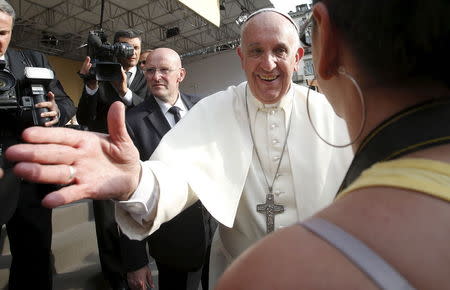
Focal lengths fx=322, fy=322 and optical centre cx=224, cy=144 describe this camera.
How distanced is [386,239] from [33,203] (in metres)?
2.34

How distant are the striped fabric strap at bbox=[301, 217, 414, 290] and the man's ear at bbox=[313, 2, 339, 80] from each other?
1.36 feet

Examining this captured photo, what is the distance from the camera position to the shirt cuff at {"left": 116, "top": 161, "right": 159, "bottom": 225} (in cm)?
117

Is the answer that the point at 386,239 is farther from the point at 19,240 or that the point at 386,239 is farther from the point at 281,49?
the point at 19,240

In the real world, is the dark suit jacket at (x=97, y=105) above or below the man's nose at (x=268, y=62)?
below

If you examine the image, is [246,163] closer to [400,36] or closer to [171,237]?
[171,237]

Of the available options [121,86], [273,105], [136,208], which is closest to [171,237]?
[136,208]

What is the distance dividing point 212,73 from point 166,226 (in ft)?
55.8

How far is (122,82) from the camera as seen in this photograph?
257cm

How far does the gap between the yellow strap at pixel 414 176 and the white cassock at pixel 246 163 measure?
888 mm

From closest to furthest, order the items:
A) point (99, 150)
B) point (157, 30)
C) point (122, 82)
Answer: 1. point (99, 150)
2. point (122, 82)
3. point (157, 30)

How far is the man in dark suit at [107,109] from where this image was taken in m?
2.54

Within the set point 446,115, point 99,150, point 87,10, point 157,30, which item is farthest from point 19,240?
point 157,30

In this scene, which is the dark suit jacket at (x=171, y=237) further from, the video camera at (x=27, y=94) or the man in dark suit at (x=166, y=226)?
the video camera at (x=27, y=94)

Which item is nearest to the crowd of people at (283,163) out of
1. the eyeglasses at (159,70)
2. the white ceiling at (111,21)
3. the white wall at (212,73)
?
the eyeglasses at (159,70)
